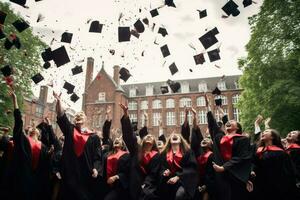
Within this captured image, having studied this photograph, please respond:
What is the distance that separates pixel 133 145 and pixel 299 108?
11746 millimetres

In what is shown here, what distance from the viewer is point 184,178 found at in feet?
17.0

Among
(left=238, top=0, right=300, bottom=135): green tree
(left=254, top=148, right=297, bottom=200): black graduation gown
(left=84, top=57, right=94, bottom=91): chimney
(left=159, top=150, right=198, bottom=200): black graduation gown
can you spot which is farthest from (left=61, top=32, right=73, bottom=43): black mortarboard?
(left=84, top=57, right=94, bottom=91): chimney

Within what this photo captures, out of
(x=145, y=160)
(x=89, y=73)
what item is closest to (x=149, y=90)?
(x=89, y=73)

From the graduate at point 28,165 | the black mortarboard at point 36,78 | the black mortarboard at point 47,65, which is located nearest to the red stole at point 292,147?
the graduate at point 28,165

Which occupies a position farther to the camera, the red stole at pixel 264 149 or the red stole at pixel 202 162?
the red stole at pixel 202 162

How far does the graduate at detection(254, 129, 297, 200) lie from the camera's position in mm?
5199

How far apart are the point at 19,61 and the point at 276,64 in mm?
14021

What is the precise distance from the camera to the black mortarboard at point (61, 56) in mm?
6471

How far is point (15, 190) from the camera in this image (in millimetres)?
4871

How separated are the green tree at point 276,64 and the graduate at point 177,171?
32.4 ft

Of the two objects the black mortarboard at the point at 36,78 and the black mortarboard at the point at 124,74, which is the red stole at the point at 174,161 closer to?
the black mortarboard at the point at 124,74

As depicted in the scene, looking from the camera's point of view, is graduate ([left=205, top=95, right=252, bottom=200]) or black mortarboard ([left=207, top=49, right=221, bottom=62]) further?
black mortarboard ([left=207, top=49, right=221, bottom=62])

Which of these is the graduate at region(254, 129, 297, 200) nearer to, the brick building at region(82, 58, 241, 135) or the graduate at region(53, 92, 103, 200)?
the graduate at region(53, 92, 103, 200)

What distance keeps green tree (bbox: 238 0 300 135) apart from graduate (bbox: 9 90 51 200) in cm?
1168
